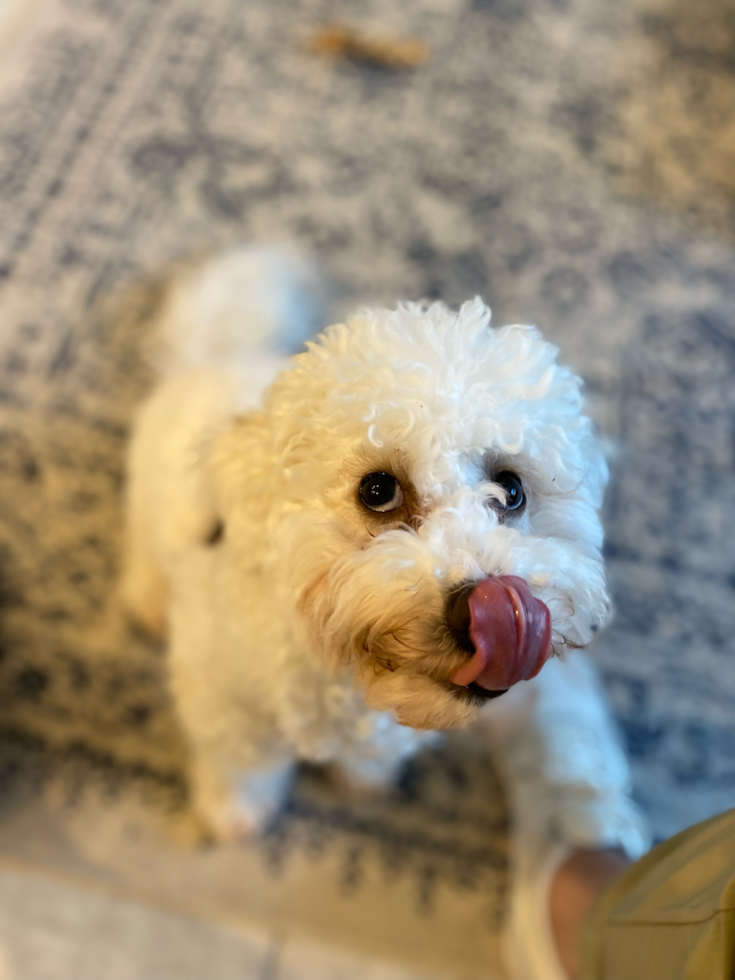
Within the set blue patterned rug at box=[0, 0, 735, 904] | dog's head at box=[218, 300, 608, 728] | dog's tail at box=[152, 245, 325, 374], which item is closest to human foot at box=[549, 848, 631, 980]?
blue patterned rug at box=[0, 0, 735, 904]

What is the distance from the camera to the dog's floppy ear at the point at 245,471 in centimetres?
64

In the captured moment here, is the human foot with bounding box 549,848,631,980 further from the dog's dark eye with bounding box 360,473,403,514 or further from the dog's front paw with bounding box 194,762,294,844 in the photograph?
the dog's dark eye with bounding box 360,473,403,514

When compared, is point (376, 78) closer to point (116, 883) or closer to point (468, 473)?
point (468, 473)

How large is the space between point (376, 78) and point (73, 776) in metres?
1.35

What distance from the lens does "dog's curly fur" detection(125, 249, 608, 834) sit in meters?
0.55

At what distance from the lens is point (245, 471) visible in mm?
646

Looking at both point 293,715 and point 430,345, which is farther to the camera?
point 293,715

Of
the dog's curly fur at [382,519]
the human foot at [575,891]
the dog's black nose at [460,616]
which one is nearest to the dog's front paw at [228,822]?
the dog's curly fur at [382,519]

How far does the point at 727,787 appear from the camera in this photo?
109 cm

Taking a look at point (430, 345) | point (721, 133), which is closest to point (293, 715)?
point (430, 345)

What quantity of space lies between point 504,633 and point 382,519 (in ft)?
0.49

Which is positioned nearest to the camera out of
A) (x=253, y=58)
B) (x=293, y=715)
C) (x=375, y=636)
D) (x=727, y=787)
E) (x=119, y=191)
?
(x=375, y=636)

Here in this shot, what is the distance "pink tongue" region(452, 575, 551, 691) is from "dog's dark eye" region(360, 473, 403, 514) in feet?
0.38

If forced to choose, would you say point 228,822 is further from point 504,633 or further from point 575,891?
point 504,633
